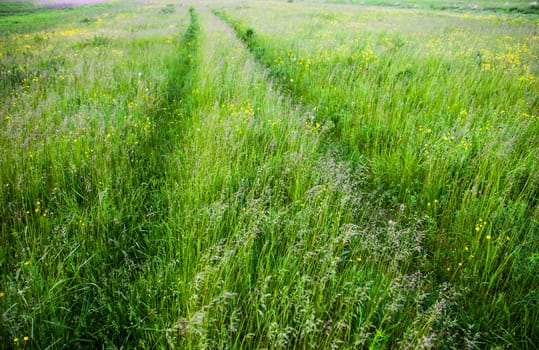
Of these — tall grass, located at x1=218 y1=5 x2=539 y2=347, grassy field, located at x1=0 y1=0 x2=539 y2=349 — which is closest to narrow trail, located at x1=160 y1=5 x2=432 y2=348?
grassy field, located at x1=0 y1=0 x2=539 y2=349

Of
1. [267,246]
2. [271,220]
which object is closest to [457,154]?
[271,220]

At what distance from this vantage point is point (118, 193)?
283 centimetres

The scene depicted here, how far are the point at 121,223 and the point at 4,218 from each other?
98cm

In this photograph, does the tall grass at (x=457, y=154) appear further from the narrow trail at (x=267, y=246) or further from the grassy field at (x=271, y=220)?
the narrow trail at (x=267, y=246)

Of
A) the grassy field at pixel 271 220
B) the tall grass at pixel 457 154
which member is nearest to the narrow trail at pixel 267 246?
the grassy field at pixel 271 220

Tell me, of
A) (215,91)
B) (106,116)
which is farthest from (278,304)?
(215,91)

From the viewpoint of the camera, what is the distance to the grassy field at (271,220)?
1819mm

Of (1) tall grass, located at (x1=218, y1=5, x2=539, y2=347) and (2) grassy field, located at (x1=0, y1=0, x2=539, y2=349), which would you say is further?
(1) tall grass, located at (x1=218, y1=5, x2=539, y2=347)

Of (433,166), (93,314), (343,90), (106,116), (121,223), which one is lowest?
(93,314)

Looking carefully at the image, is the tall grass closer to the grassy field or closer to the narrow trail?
the grassy field

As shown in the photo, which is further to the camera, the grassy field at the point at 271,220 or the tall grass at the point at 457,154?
the tall grass at the point at 457,154

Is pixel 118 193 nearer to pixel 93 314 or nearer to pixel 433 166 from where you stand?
pixel 93 314

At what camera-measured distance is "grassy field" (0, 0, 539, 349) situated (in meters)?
1.82

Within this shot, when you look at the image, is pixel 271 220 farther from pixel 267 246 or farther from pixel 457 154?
pixel 457 154
